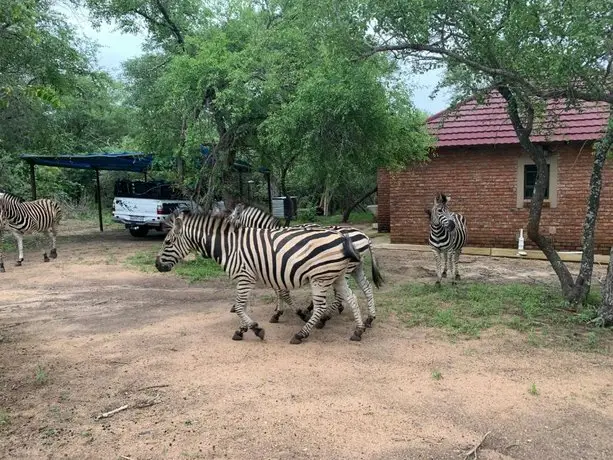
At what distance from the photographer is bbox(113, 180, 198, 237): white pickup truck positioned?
14.8m

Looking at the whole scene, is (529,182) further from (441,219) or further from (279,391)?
(279,391)

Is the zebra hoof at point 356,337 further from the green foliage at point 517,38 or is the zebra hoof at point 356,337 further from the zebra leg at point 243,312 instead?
the green foliage at point 517,38

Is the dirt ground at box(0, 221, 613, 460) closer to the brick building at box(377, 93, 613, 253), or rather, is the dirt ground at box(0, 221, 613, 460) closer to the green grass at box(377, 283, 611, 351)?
→ the green grass at box(377, 283, 611, 351)

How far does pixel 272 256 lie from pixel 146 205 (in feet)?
34.4

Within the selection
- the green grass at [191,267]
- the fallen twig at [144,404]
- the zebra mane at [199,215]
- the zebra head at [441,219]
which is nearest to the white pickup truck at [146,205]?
the green grass at [191,267]

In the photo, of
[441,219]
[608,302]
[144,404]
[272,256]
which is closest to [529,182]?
[441,219]

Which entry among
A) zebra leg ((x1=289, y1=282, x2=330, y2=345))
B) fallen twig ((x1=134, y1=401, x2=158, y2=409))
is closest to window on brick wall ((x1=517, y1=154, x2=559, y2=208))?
zebra leg ((x1=289, y1=282, x2=330, y2=345))

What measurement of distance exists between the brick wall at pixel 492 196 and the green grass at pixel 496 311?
4452 millimetres

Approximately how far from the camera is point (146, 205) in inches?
589

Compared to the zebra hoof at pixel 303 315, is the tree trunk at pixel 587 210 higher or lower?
higher

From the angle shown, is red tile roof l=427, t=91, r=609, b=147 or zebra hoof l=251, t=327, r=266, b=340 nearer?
zebra hoof l=251, t=327, r=266, b=340

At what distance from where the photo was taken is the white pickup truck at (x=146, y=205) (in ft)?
48.5

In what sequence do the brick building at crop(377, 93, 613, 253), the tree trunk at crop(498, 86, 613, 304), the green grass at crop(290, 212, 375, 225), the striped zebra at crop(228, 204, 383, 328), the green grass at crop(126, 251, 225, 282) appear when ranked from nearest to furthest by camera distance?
the striped zebra at crop(228, 204, 383, 328) < the tree trunk at crop(498, 86, 613, 304) < the green grass at crop(126, 251, 225, 282) < the brick building at crop(377, 93, 613, 253) < the green grass at crop(290, 212, 375, 225)

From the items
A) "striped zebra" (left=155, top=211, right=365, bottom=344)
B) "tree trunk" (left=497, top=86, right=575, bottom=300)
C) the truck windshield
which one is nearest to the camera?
"striped zebra" (left=155, top=211, right=365, bottom=344)
